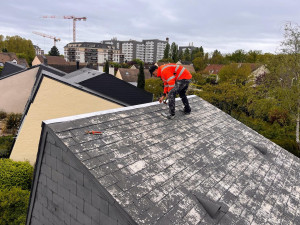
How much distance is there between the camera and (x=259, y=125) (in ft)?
79.3

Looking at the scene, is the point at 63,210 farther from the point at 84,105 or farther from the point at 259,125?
the point at 259,125

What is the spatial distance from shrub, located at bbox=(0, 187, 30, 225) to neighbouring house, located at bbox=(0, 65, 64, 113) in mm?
16654

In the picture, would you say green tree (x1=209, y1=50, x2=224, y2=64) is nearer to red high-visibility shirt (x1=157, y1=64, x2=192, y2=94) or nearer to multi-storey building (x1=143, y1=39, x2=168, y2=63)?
multi-storey building (x1=143, y1=39, x2=168, y2=63)

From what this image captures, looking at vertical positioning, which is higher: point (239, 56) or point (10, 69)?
point (239, 56)

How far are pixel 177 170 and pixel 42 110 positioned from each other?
437 inches

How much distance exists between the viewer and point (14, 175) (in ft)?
36.5

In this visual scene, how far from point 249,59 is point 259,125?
51.5 meters

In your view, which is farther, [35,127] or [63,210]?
[35,127]

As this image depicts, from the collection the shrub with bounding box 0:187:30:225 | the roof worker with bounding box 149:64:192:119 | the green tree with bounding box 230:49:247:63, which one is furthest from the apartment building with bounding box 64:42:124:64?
the roof worker with bounding box 149:64:192:119

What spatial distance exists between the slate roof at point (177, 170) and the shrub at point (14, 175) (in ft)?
27.6

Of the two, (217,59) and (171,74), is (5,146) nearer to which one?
(171,74)

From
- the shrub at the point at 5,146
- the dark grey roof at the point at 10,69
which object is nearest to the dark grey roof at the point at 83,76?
the shrub at the point at 5,146

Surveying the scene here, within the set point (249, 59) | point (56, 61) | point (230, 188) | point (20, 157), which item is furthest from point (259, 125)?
point (56, 61)

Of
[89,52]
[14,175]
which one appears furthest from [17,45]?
[14,175]
